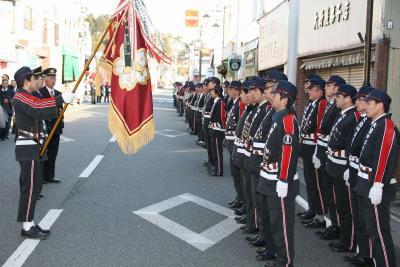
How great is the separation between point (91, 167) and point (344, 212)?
274 inches

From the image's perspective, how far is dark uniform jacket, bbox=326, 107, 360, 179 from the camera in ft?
20.2

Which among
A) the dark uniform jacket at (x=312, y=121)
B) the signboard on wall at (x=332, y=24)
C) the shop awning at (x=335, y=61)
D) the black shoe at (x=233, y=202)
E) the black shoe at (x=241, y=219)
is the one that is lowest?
the black shoe at (x=241, y=219)

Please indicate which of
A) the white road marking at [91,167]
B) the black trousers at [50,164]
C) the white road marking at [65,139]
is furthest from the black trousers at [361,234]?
the white road marking at [65,139]

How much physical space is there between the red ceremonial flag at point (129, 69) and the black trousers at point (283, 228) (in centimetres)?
242

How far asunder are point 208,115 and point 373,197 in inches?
306

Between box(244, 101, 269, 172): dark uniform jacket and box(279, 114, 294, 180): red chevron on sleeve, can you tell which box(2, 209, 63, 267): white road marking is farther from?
box(279, 114, 294, 180): red chevron on sleeve

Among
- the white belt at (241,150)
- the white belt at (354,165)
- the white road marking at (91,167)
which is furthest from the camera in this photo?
the white road marking at (91,167)

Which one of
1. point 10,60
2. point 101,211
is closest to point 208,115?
point 101,211

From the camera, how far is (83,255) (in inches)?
227

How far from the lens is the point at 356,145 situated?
5.66 metres

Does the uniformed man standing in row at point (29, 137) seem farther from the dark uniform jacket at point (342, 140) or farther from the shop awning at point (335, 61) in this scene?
the shop awning at point (335, 61)

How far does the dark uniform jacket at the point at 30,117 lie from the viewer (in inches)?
251

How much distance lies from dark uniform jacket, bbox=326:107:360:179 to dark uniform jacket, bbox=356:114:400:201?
33.3 inches

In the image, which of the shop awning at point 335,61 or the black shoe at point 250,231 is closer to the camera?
the black shoe at point 250,231
